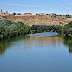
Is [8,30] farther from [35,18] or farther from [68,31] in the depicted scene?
[35,18]

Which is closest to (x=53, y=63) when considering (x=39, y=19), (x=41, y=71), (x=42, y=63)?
(x=42, y=63)

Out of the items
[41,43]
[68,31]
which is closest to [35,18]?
[68,31]

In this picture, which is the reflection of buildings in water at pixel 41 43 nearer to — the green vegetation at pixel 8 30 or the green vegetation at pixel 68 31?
the green vegetation at pixel 8 30

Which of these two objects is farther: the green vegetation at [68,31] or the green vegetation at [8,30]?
the green vegetation at [68,31]

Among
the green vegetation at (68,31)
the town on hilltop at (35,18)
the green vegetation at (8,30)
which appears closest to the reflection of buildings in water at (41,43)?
the green vegetation at (8,30)

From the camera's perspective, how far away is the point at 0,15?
106812mm

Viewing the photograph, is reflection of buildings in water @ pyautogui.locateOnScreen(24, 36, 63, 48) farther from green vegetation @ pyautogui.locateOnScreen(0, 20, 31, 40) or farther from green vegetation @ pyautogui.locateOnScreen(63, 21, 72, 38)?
green vegetation @ pyautogui.locateOnScreen(63, 21, 72, 38)

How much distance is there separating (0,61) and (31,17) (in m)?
106

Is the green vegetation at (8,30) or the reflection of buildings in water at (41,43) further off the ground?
the green vegetation at (8,30)

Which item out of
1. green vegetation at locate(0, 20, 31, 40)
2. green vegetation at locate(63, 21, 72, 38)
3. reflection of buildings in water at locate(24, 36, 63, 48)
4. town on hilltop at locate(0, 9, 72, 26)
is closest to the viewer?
reflection of buildings in water at locate(24, 36, 63, 48)

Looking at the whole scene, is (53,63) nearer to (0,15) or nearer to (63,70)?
(63,70)

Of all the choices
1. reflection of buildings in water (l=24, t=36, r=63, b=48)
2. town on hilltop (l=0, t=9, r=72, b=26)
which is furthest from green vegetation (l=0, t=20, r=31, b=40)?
town on hilltop (l=0, t=9, r=72, b=26)

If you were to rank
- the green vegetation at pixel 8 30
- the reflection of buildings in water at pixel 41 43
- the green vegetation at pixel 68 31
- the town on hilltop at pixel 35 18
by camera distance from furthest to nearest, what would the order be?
the town on hilltop at pixel 35 18 → the green vegetation at pixel 68 31 → the green vegetation at pixel 8 30 → the reflection of buildings in water at pixel 41 43

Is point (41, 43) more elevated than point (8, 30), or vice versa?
point (8, 30)
